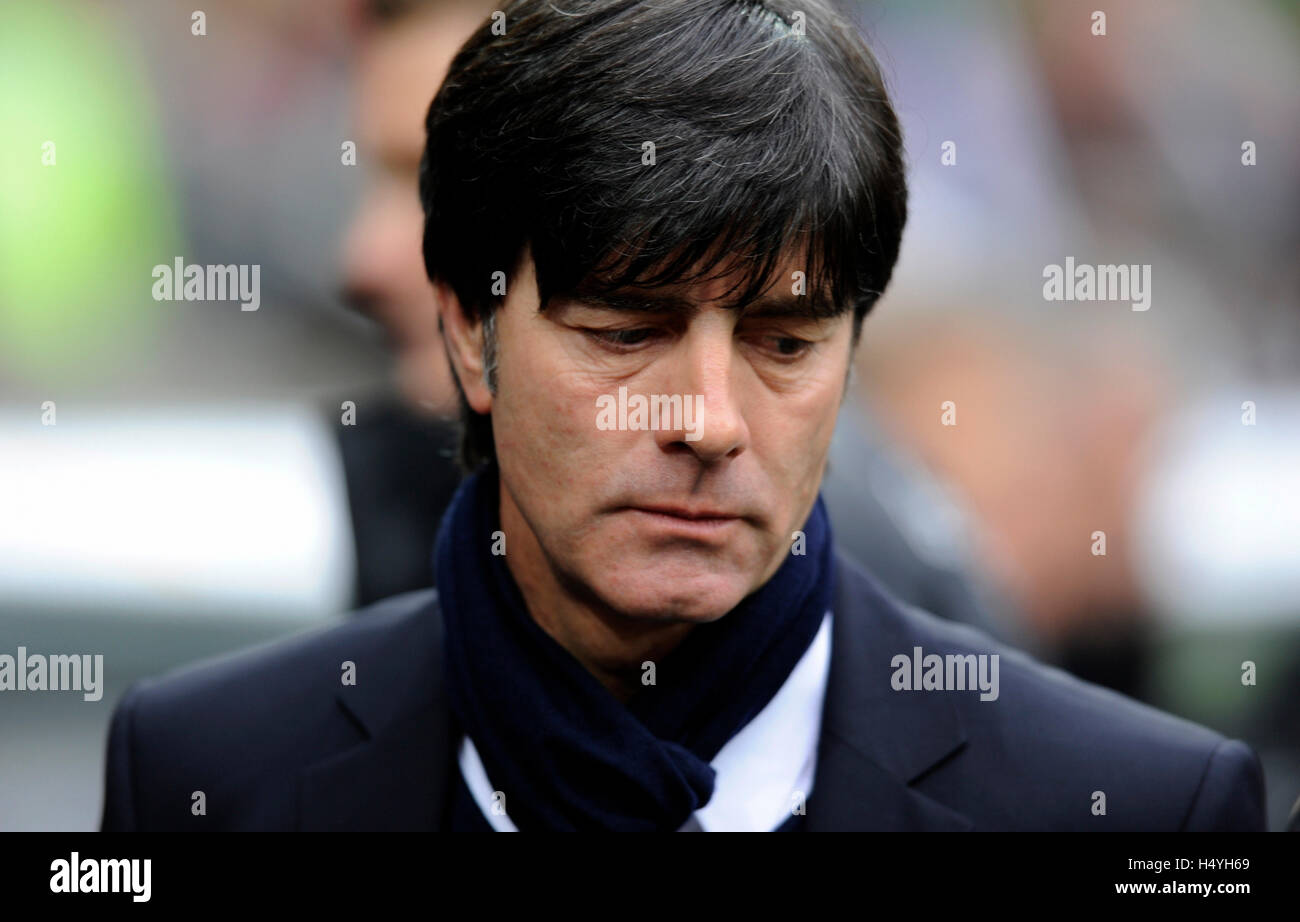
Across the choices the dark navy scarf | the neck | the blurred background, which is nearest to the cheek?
the neck

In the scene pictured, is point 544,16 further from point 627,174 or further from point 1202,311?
point 1202,311

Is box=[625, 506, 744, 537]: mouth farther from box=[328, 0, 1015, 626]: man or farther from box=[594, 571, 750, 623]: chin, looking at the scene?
box=[328, 0, 1015, 626]: man

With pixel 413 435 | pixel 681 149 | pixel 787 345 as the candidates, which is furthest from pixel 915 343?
pixel 681 149

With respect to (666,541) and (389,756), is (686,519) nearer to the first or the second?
(666,541)

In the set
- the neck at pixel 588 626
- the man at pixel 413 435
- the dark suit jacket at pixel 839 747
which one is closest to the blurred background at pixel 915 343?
the man at pixel 413 435

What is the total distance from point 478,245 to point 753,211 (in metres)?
0.59

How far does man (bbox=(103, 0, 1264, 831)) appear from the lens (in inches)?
103

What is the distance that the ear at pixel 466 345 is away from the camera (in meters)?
2.96

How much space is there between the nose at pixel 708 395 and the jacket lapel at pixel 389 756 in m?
0.89

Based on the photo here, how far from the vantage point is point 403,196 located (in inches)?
176

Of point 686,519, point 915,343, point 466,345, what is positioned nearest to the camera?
point 686,519

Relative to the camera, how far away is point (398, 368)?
4.70 meters

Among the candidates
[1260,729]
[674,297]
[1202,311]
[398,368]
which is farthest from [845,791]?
[1202,311]

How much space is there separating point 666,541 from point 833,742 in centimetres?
57
